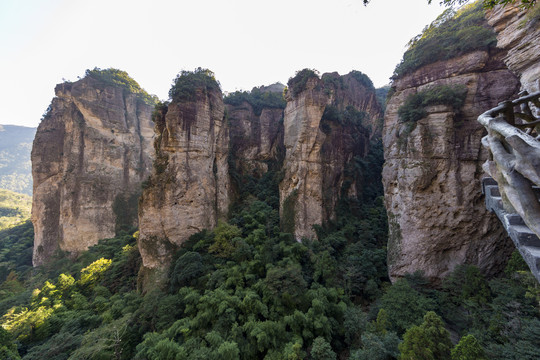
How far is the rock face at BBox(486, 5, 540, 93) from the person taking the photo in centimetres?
483

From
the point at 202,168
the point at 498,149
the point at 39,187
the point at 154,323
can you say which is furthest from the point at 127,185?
the point at 498,149

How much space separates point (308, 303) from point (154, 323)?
7384mm

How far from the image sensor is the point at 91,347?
21.9 feet

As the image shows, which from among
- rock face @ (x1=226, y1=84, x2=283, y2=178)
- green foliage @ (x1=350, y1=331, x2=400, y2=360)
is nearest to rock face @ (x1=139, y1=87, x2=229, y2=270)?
rock face @ (x1=226, y1=84, x2=283, y2=178)

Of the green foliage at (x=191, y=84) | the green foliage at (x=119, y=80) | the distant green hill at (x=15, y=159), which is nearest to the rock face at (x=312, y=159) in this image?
the green foliage at (x=191, y=84)

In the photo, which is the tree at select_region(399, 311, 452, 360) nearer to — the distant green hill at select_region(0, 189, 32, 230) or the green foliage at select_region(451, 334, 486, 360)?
the green foliage at select_region(451, 334, 486, 360)

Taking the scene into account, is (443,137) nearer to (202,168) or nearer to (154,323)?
(202,168)

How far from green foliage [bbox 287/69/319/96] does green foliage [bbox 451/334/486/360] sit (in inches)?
595

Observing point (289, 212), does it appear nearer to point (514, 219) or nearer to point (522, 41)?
point (514, 219)

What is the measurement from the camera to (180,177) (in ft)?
41.4

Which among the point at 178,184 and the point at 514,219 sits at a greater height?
the point at 178,184

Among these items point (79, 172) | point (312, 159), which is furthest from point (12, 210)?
point (312, 159)

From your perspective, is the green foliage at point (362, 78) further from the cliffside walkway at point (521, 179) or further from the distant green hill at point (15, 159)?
the distant green hill at point (15, 159)

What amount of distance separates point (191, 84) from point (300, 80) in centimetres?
824
